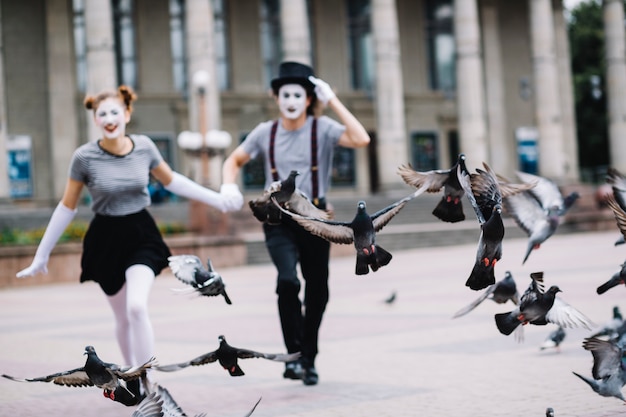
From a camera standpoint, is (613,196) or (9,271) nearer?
(613,196)

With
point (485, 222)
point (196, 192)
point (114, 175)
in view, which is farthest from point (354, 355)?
point (485, 222)

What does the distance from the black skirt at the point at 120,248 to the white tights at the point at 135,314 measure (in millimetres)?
76

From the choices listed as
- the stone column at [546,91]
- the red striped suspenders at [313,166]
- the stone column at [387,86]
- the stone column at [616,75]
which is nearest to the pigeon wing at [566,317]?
the red striped suspenders at [313,166]

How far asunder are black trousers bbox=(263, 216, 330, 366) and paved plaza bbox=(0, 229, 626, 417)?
1.11 feet

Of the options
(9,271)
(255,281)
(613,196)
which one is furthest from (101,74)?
(613,196)

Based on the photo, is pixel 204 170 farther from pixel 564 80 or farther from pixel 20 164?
pixel 564 80

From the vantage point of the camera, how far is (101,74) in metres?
38.7

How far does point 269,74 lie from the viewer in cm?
4938

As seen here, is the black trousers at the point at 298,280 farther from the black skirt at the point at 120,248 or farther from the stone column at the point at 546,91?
the stone column at the point at 546,91

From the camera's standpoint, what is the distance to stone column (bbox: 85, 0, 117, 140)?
38.7 m

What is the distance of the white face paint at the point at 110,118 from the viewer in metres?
7.60

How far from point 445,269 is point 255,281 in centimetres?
368

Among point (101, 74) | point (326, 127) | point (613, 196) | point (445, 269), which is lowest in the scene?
point (445, 269)

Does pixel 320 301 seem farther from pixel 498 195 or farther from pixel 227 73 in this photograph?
pixel 227 73
